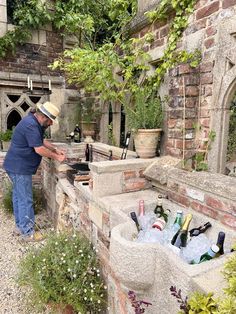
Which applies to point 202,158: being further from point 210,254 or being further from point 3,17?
point 3,17

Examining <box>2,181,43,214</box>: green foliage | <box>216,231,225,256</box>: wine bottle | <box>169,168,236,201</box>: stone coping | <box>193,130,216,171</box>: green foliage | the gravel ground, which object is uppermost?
<box>193,130,216,171</box>: green foliage

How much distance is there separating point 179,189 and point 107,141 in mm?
2230

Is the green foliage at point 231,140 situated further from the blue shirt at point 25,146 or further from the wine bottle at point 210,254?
the blue shirt at point 25,146

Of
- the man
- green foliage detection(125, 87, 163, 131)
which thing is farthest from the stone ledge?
the man

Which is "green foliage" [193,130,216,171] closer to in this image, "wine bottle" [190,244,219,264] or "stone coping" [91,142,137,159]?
"stone coping" [91,142,137,159]

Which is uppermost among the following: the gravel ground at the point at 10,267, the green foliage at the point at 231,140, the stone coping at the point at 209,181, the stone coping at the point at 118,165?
the green foliage at the point at 231,140

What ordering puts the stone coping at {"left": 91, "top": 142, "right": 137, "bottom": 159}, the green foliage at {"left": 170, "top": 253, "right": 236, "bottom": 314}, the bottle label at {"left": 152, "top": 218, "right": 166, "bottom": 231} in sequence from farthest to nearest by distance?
the stone coping at {"left": 91, "top": 142, "right": 137, "bottom": 159}
the bottle label at {"left": 152, "top": 218, "right": 166, "bottom": 231}
the green foliage at {"left": 170, "top": 253, "right": 236, "bottom": 314}

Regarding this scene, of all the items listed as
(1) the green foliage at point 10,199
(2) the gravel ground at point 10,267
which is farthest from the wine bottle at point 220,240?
(1) the green foliage at point 10,199

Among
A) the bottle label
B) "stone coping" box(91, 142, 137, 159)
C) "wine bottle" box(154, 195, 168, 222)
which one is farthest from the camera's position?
"stone coping" box(91, 142, 137, 159)

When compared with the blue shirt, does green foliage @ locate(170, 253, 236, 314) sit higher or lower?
lower

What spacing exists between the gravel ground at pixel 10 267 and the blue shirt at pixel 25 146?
928 millimetres

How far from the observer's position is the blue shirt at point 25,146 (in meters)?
3.09

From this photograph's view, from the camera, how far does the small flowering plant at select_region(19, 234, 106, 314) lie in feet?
6.22

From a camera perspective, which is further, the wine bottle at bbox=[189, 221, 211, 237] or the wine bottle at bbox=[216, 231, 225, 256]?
the wine bottle at bbox=[189, 221, 211, 237]
